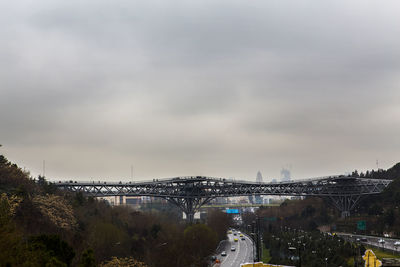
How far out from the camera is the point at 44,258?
124 feet

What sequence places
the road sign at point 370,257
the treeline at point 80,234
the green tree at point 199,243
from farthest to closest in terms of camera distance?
the green tree at point 199,243
the treeline at point 80,234
the road sign at point 370,257

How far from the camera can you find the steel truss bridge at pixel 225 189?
141 m

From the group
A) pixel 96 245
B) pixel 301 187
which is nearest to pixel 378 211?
pixel 301 187

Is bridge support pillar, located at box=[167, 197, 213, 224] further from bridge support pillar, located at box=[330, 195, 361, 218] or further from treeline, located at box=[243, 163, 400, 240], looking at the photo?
bridge support pillar, located at box=[330, 195, 361, 218]

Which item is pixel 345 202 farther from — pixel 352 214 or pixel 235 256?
pixel 235 256

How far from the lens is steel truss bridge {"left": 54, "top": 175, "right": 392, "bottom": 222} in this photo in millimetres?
140625

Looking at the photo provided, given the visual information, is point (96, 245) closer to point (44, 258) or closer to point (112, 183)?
point (44, 258)

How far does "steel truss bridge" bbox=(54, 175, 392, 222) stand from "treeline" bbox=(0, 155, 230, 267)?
36.1m

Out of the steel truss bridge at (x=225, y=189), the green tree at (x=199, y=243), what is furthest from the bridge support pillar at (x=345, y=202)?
the green tree at (x=199, y=243)

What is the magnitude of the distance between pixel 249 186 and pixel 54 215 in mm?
97219

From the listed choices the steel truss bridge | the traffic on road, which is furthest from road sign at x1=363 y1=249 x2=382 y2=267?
the steel truss bridge

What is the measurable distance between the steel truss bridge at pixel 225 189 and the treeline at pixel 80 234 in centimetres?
3606

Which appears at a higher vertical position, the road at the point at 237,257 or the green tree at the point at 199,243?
the green tree at the point at 199,243

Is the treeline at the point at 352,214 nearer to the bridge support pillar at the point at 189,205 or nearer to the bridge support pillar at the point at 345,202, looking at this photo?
the bridge support pillar at the point at 345,202
